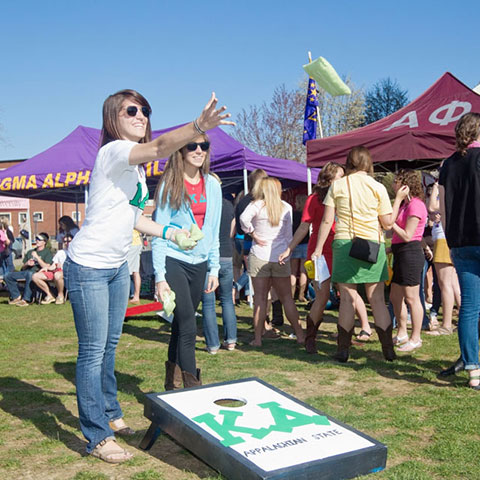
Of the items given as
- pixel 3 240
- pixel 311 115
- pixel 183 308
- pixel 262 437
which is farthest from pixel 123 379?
pixel 3 240

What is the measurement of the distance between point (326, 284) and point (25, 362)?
11.0 ft

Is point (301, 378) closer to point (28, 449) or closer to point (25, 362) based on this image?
point (28, 449)

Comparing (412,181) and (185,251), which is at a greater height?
(412,181)

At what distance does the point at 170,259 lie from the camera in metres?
3.91

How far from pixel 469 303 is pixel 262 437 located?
7.80 ft

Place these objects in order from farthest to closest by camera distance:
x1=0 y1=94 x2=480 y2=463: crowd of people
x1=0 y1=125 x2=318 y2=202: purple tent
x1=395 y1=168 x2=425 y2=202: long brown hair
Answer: x1=0 y1=125 x2=318 y2=202: purple tent
x1=395 y1=168 x2=425 y2=202: long brown hair
x1=0 y1=94 x2=480 y2=463: crowd of people

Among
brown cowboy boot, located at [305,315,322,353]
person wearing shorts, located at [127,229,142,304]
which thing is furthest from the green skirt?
person wearing shorts, located at [127,229,142,304]

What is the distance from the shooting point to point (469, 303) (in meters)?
4.28

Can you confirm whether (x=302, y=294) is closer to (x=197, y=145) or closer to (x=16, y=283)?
(x=16, y=283)

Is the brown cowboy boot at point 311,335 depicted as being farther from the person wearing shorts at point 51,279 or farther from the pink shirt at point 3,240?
the pink shirt at point 3,240

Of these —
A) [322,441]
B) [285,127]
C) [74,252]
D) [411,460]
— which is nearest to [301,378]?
[411,460]

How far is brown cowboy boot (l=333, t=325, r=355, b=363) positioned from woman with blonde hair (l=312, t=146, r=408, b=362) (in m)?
0.04

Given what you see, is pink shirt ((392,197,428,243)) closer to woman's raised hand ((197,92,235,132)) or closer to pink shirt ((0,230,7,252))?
woman's raised hand ((197,92,235,132))

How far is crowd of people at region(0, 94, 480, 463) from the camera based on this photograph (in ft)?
9.67
